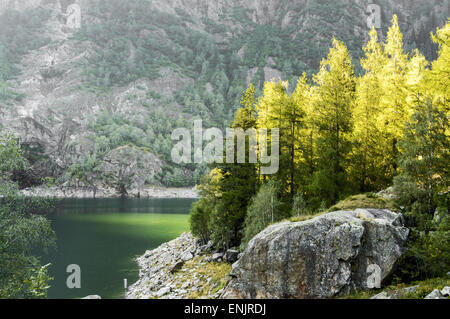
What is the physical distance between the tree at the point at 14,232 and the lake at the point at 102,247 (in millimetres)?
16716

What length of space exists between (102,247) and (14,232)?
1462 inches

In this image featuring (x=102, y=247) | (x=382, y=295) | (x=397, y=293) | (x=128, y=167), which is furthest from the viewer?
(x=128, y=167)

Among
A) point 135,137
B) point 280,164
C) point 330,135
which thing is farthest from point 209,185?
point 135,137

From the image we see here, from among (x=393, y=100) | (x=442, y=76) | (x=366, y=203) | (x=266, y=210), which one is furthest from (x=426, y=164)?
(x=266, y=210)

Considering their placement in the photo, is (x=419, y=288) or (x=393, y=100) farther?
(x=393, y=100)

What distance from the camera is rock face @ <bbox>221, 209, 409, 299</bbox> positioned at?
41.7 feet

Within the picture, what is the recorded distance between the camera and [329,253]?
13031mm

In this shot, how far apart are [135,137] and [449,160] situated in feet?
638

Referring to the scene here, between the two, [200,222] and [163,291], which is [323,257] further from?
[200,222]

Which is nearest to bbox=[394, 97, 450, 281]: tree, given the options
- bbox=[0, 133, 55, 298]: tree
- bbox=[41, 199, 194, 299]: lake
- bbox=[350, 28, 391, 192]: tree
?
bbox=[350, 28, 391, 192]: tree

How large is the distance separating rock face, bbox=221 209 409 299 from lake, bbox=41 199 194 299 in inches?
807

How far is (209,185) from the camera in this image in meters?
33.2

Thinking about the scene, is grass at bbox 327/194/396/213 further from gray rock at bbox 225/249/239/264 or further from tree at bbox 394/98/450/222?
gray rock at bbox 225/249/239/264

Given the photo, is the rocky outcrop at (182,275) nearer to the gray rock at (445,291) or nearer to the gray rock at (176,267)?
the gray rock at (176,267)
